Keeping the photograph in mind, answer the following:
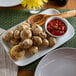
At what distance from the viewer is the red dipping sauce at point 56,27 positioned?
0.84 metres

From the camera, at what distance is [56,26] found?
2.80ft

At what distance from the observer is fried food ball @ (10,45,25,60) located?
75 cm

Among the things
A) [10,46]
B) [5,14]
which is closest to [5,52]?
[10,46]

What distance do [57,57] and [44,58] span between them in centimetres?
7

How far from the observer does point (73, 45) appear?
869 millimetres

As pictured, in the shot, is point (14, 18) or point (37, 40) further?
point (14, 18)

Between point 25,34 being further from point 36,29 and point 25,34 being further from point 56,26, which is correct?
point 56,26

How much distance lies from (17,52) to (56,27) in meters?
0.22

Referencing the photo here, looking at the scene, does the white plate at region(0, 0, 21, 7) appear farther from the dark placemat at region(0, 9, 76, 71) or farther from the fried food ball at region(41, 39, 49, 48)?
the fried food ball at region(41, 39, 49, 48)

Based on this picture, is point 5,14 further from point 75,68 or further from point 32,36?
point 75,68

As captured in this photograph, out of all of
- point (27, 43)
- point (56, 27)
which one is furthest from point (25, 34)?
point (56, 27)

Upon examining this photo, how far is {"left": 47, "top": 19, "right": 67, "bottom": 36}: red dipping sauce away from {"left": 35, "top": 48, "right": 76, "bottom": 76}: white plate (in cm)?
9

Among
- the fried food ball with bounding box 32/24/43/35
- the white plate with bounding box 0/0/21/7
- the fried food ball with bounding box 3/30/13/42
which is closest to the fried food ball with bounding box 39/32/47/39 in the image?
the fried food ball with bounding box 32/24/43/35

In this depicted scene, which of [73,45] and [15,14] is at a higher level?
[15,14]
